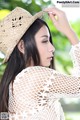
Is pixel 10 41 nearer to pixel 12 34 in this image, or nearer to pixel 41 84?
pixel 12 34

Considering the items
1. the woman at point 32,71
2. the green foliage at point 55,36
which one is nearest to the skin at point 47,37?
the woman at point 32,71

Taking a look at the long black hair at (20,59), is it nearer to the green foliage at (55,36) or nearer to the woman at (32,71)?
the woman at (32,71)

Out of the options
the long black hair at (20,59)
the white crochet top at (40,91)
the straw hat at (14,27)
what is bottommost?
the white crochet top at (40,91)

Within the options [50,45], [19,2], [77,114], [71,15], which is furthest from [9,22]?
[77,114]

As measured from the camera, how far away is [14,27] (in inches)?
48.4

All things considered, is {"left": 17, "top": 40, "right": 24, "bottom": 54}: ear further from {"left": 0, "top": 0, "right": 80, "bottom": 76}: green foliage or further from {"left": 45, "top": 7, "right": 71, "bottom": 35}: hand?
{"left": 0, "top": 0, "right": 80, "bottom": 76}: green foliage

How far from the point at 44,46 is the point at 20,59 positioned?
10 cm

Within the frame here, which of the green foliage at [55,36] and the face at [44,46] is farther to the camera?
the green foliage at [55,36]

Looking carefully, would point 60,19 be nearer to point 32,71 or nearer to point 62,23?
point 62,23

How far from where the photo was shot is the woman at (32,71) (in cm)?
111

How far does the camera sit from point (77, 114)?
2719 mm

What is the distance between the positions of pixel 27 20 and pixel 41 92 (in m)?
0.26

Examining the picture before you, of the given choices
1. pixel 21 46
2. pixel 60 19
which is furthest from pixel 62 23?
pixel 21 46

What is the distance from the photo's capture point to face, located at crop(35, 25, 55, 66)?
3.96ft
